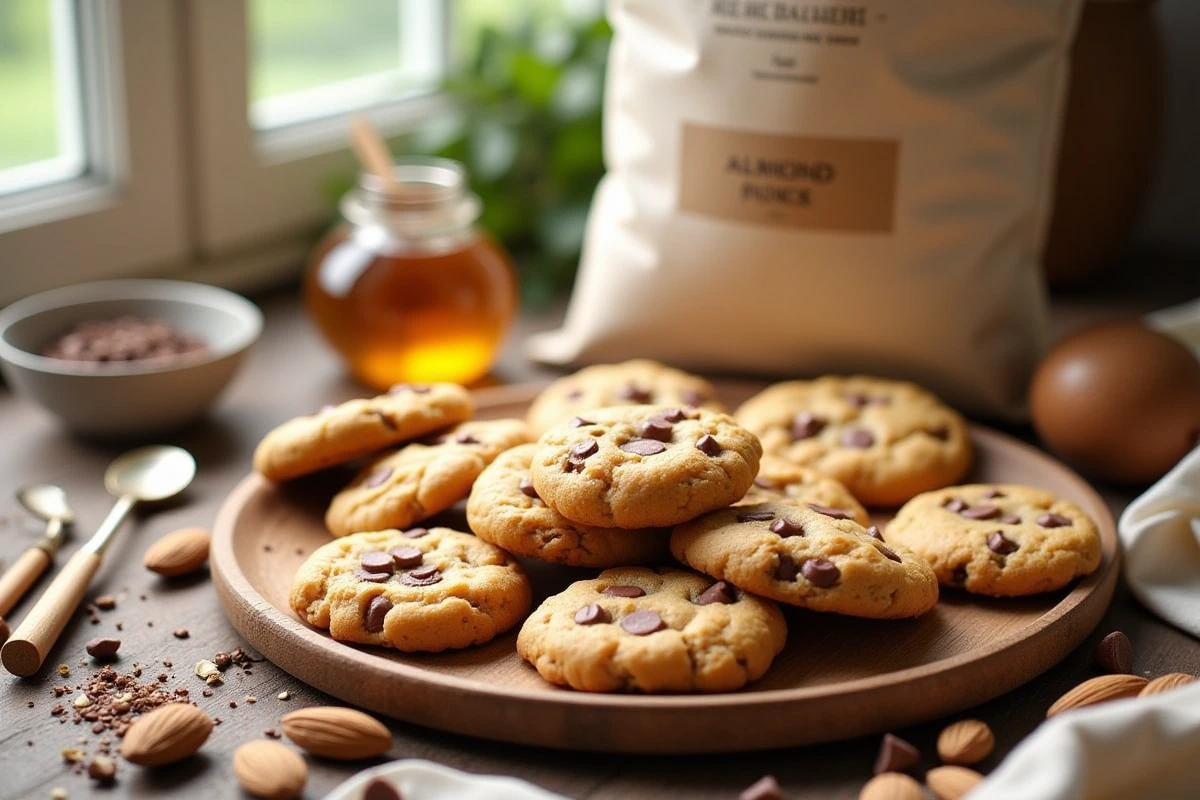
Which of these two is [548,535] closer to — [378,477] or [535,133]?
[378,477]

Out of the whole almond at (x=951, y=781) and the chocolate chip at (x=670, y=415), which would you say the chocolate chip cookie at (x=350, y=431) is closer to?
the chocolate chip at (x=670, y=415)

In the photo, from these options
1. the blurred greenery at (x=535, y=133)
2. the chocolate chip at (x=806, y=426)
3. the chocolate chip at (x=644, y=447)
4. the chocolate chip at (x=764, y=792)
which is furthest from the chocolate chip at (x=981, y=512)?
the blurred greenery at (x=535, y=133)

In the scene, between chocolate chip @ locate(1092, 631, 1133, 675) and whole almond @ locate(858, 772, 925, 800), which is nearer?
whole almond @ locate(858, 772, 925, 800)

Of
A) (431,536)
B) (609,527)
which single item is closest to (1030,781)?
(609,527)

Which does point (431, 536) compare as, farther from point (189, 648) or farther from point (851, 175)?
point (851, 175)

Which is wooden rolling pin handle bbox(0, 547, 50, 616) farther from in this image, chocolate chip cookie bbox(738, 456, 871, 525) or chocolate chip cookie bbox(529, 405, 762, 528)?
chocolate chip cookie bbox(738, 456, 871, 525)

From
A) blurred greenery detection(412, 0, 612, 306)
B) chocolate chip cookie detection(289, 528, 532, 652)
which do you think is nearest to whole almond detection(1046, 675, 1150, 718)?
chocolate chip cookie detection(289, 528, 532, 652)
